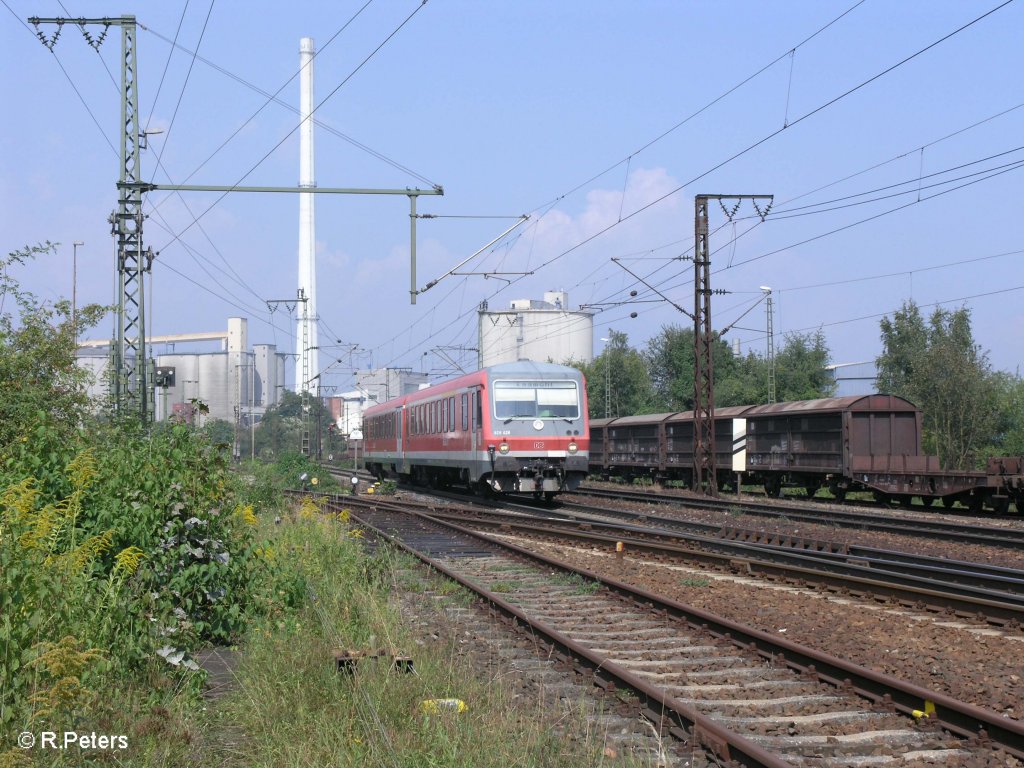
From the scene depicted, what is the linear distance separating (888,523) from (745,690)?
14.6 meters

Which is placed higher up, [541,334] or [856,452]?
[541,334]

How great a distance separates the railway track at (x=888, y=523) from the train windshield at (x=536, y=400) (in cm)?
314

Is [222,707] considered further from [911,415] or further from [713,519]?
[911,415]

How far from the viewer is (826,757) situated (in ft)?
18.8

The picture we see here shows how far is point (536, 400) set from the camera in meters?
25.2

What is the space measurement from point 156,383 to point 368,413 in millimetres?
26617

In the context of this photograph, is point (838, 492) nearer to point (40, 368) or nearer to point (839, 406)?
point (839, 406)

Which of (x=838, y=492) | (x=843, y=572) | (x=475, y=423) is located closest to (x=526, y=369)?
(x=475, y=423)

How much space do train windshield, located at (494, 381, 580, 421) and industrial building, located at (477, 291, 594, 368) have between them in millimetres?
59718

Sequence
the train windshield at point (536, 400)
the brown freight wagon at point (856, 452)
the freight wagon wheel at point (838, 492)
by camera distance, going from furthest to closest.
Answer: the freight wagon wheel at point (838, 492) < the brown freight wagon at point (856, 452) < the train windshield at point (536, 400)

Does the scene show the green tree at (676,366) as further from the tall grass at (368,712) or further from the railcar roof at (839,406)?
the tall grass at (368,712)

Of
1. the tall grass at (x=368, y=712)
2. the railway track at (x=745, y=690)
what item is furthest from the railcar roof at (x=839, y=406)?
the tall grass at (x=368, y=712)

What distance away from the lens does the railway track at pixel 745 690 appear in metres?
5.83

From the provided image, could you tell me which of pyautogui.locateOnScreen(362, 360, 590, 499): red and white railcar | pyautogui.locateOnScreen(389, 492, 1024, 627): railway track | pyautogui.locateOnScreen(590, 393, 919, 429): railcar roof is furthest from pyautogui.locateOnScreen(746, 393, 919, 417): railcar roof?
pyautogui.locateOnScreen(389, 492, 1024, 627): railway track
